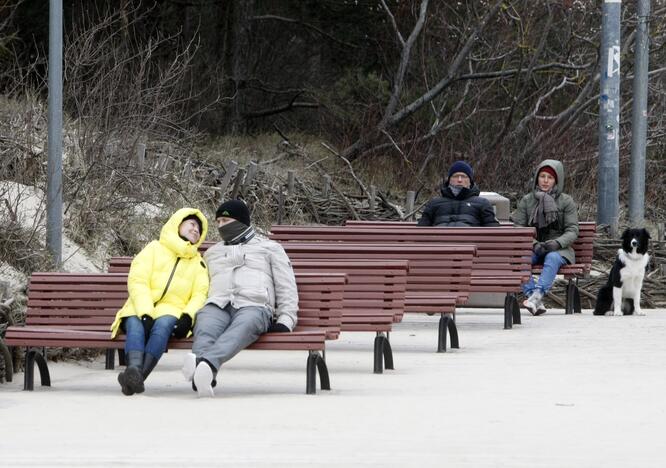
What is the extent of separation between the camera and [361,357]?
1253 cm

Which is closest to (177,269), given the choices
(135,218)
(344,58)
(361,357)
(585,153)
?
(361,357)

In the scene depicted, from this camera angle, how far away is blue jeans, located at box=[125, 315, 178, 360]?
989 cm

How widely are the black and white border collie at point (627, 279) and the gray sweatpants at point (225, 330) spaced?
6577 mm

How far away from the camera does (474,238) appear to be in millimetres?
15117

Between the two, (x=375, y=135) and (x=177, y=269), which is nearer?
(x=177, y=269)

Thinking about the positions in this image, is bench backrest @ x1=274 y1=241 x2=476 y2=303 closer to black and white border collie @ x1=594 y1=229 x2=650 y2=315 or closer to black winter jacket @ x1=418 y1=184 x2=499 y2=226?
black winter jacket @ x1=418 y1=184 x2=499 y2=226

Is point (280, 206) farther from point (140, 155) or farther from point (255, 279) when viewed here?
point (255, 279)

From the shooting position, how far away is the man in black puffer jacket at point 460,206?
15.8 m

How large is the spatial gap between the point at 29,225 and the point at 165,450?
25.2ft

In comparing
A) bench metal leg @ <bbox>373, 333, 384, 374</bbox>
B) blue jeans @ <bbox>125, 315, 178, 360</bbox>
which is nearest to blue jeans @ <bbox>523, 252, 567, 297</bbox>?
bench metal leg @ <bbox>373, 333, 384, 374</bbox>

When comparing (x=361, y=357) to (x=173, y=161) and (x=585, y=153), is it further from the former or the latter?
(x=585, y=153)

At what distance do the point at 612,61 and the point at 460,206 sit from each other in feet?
18.7

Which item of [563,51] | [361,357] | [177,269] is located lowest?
[361,357]

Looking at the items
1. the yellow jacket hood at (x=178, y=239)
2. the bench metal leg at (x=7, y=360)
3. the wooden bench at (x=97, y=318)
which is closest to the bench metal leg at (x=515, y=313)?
the wooden bench at (x=97, y=318)
